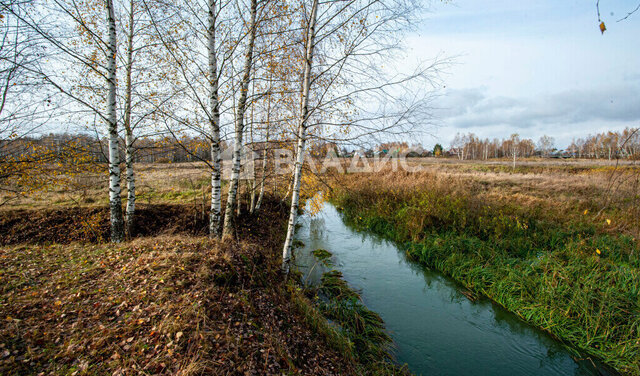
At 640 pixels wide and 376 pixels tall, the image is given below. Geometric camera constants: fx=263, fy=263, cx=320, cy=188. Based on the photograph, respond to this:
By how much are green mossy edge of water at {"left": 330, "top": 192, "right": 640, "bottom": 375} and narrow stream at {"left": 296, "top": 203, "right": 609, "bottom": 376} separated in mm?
247

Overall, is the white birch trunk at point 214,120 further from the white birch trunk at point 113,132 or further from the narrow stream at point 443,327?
the narrow stream at point 443,327

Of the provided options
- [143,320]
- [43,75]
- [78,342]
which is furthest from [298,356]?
[43,75]

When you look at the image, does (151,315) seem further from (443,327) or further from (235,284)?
(443,327)

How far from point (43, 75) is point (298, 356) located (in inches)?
303

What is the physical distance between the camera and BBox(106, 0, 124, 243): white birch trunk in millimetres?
6238

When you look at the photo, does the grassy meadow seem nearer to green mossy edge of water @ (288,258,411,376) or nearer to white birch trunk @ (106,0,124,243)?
green mossy edge of water @ (288,258,411,376)

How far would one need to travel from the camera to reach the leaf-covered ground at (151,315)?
288 centimetres

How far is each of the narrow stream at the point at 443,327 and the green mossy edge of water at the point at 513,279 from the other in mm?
247

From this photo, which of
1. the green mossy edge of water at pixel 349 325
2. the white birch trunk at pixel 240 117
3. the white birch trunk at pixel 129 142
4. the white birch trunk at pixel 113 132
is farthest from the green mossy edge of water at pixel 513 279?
the white birch trunk at pixel 129 142

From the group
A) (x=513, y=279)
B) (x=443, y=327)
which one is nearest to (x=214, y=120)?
(x=443, y=327)

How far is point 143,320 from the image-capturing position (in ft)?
11.2

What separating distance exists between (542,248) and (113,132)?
13.0 meters

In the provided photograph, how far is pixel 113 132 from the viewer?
21.3ft

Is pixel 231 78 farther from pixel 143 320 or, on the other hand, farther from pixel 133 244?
pixel 143 320
